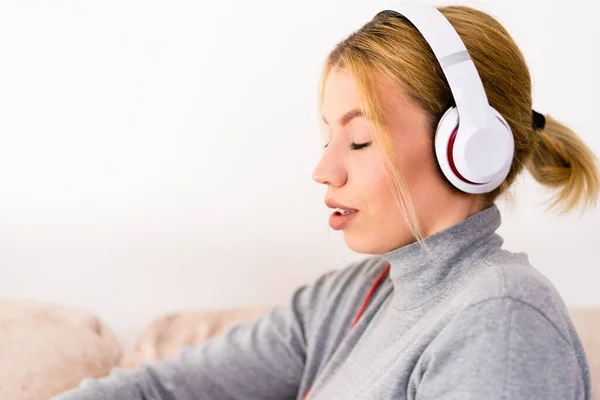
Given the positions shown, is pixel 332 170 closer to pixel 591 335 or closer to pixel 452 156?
pixel 452 156

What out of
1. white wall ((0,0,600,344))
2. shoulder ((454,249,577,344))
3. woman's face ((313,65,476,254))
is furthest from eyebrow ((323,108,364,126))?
white wall ((0,0,600,344))

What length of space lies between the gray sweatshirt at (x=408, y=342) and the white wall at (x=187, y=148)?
361 millimetres

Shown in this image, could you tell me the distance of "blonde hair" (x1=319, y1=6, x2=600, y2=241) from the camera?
0.93 meters

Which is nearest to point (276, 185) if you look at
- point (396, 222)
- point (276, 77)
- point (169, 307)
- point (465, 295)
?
point (276, 77)

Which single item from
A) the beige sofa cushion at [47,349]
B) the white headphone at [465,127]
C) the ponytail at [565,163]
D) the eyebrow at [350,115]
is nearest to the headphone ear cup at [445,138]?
the white headphone at [465,127]

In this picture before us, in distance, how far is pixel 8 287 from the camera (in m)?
1.59

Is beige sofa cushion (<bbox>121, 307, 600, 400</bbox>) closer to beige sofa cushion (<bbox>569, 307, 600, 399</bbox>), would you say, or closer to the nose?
beige sofa cushion (<bbox>569, 307, 600, 399</bbox>)

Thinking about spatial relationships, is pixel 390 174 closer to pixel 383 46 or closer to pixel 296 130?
pixel 383 46

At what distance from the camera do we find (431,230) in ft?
3.19

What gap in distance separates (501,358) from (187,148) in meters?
0.92

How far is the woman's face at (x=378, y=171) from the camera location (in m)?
0.94

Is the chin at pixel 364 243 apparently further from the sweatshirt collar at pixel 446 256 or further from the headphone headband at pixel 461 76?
the headphone headband at pixel 461 76

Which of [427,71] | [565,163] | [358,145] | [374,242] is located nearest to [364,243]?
[374,242]

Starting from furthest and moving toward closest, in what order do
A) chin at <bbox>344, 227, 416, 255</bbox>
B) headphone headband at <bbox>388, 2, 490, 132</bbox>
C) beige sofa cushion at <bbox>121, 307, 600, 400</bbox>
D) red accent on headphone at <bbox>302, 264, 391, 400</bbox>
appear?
beige sofa cushion at <bbox>121, 307, 600, 400</bbox>, red accent on headphone at <bbox>302, 264, 391, 400</bbox>, chin at <bbox>344, 227, 416, 255</bbox>, headphone headband at <bbox>388, 2, 490, 132</bbox>
